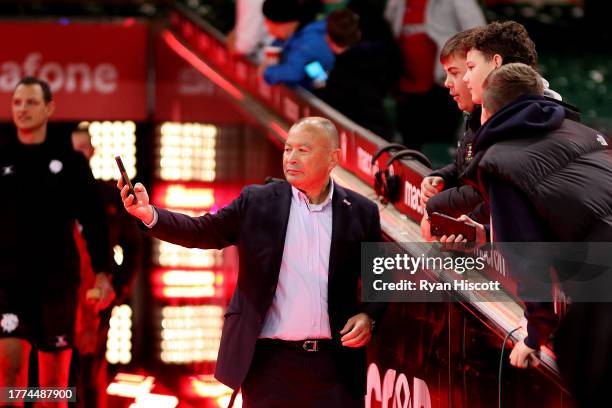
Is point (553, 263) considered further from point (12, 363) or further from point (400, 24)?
point (400, 24)

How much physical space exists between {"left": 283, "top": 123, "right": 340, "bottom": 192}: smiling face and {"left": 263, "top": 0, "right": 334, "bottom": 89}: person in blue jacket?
3.50 m

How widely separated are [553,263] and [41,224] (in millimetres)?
3343

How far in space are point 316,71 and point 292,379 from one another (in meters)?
3.97

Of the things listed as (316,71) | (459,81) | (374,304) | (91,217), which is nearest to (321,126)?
(459,81)

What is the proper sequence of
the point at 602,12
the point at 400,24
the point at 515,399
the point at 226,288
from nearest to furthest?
the point at 515,399, the point at 400,24, the point at 226,288, the point at 602,12

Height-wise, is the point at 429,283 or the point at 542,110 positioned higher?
the point at 542,110

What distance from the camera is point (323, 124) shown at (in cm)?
433

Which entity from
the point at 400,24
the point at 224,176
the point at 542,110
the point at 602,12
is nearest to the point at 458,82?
the point at 542,110

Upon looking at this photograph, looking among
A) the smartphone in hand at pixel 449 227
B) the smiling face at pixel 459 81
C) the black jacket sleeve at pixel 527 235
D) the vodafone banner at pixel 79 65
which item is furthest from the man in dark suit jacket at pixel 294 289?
the vodafone banner at pixel 79 65

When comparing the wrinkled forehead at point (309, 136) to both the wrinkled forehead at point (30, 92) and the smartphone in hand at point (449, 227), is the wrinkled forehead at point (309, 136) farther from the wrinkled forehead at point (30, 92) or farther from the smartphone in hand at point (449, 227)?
the wrinkled forehead at point (30, 92)

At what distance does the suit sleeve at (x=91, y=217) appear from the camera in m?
6.11

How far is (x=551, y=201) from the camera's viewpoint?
333 centimetres

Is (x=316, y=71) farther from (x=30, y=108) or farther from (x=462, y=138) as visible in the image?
(x=462, y=138)

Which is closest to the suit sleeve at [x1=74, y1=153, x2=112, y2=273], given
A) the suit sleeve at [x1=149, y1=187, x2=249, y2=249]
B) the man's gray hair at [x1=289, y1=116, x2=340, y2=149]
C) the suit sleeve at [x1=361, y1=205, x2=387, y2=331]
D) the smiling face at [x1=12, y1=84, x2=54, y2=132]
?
the smiling face at [x1=12, y1=84, x2=54, y2=132]
